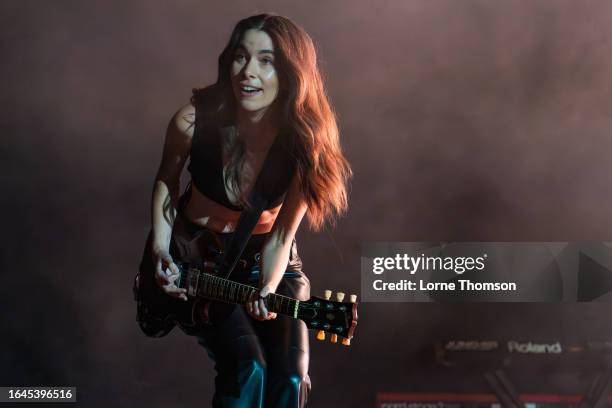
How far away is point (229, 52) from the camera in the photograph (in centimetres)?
350

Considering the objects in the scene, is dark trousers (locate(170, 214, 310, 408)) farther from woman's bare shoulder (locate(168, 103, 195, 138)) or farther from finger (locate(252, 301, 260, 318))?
woman's bare shoulder (locate(168, 103, 195, 138))

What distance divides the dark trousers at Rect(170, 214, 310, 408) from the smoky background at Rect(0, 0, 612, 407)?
10.2 inches

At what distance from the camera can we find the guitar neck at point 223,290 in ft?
10.3

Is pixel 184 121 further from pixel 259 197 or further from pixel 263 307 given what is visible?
pixel 263 307

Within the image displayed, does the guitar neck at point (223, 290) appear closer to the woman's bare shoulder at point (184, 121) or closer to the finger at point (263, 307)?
the finger at point (263, 307)

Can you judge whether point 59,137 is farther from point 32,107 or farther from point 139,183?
point 139,183

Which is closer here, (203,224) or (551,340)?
(203,224)

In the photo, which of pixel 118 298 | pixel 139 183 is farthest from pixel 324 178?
pixel 118 298

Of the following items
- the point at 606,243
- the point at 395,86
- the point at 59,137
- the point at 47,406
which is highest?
the point at 395,86

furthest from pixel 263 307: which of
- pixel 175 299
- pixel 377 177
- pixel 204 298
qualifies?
pixel 377 177

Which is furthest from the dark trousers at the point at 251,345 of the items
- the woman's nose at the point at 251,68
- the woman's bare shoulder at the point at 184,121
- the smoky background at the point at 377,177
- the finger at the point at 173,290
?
the woman's nose at the point at 251,68

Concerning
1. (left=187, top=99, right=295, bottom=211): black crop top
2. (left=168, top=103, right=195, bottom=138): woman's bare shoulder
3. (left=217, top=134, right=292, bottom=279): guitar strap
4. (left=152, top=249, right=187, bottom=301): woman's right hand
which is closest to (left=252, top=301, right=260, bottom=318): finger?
(left=217, top=134, right=292, bottom=279): guitar strap

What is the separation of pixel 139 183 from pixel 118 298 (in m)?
0.52

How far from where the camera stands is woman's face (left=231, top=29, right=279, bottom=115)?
11.0 feet
